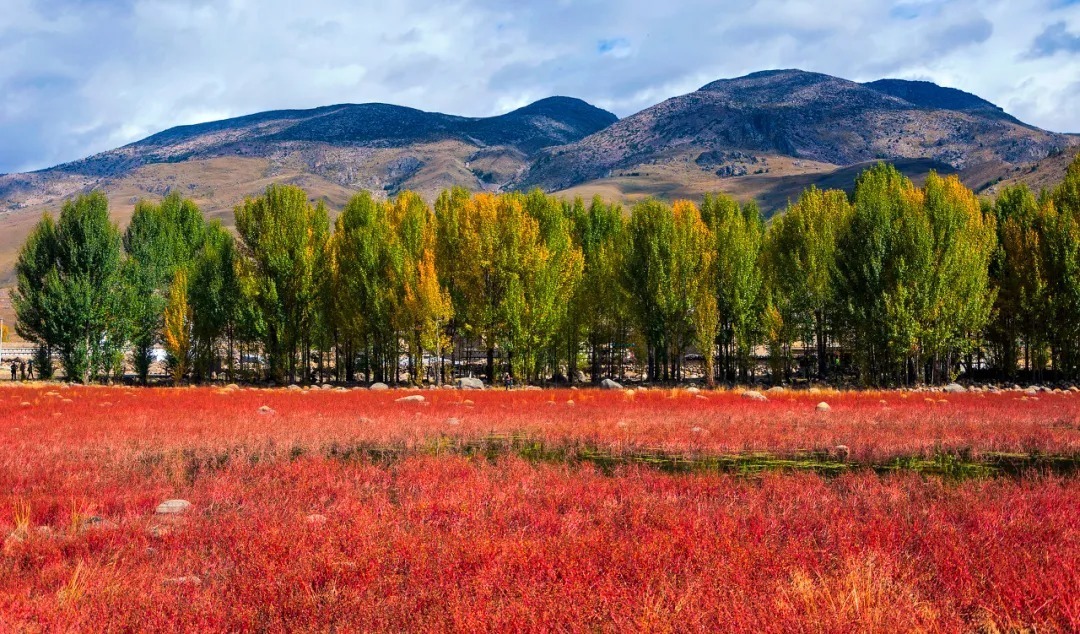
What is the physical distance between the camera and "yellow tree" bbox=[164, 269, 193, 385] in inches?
1647

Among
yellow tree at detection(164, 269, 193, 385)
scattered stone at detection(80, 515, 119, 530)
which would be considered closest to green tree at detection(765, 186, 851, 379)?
yellow tree at detection(164, 269, 193, 385)

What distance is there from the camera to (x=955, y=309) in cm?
3628

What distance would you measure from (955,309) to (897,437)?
85.2 feet

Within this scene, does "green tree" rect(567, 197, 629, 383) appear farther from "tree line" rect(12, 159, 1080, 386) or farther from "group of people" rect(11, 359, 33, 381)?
"group of people" rect(11, 359, 33, 381)

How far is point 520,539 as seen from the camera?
21.7 feet

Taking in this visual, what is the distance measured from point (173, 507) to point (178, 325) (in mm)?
38435

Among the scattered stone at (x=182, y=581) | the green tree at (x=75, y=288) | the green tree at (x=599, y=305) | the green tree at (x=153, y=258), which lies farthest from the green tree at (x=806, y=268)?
the green tree at (x=75, y=288)

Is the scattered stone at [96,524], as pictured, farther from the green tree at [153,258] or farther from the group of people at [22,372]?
the group of people at [22,372]

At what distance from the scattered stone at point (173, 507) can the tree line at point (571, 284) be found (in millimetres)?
29682

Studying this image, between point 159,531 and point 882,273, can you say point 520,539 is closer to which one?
point 159,531

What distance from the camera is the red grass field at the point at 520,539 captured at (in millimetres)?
4848

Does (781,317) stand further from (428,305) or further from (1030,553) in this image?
(1030,553)

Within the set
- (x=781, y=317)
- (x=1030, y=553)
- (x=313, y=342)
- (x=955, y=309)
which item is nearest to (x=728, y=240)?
(x=781, y=317)

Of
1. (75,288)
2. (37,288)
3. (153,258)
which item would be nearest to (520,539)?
(75,288)
